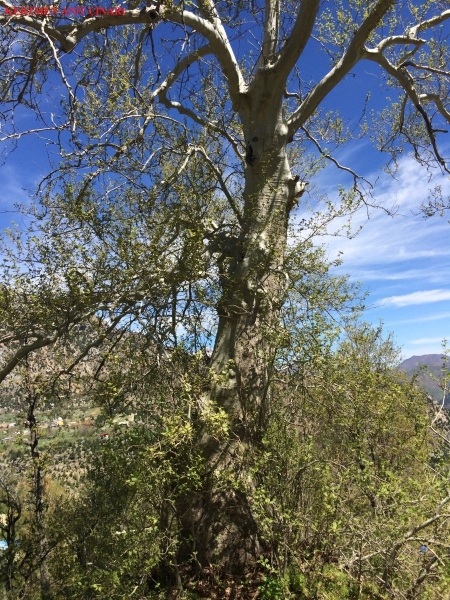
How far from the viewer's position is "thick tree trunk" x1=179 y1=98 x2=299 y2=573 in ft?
13.1

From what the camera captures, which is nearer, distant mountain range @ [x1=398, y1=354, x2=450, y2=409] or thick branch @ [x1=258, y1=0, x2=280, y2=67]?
distant mountain range @ [x1=398, y1=354, x2=450, y2=409]

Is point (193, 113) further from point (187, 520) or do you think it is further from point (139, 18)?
point (187, 520)

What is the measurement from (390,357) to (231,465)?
441 inches

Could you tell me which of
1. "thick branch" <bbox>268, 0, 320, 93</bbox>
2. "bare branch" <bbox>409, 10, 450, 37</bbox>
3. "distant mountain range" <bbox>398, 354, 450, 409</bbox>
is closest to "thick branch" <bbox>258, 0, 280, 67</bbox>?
"thick branch" <bbox>268, 0, 320, 93</bbox>

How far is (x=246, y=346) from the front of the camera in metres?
4.54

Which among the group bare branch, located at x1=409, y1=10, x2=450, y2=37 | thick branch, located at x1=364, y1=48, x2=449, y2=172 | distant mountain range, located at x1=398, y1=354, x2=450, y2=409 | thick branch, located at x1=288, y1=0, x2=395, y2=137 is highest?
bare branch, located at x1=409, y1=10, x2=450, y2=37

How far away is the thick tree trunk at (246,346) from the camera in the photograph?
3979 millimetres

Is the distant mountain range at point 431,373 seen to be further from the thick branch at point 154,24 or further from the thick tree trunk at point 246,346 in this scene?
the thick branch at point 154,24

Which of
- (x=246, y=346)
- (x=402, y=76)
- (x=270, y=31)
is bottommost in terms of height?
(x=246, y=346)

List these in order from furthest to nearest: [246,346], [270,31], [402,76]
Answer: [402,76] → [270,31] → [246,346]

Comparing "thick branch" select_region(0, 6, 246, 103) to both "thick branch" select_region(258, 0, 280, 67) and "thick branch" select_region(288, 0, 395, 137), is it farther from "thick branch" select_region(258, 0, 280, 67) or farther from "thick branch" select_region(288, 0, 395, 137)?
"thick branch" select_region(288, 0, 395, 137)

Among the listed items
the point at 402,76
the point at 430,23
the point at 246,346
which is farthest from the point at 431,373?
the point at 430,23

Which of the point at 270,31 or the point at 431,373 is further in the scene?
the point at 270,31

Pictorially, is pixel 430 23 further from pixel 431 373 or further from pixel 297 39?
pixel 431 373
